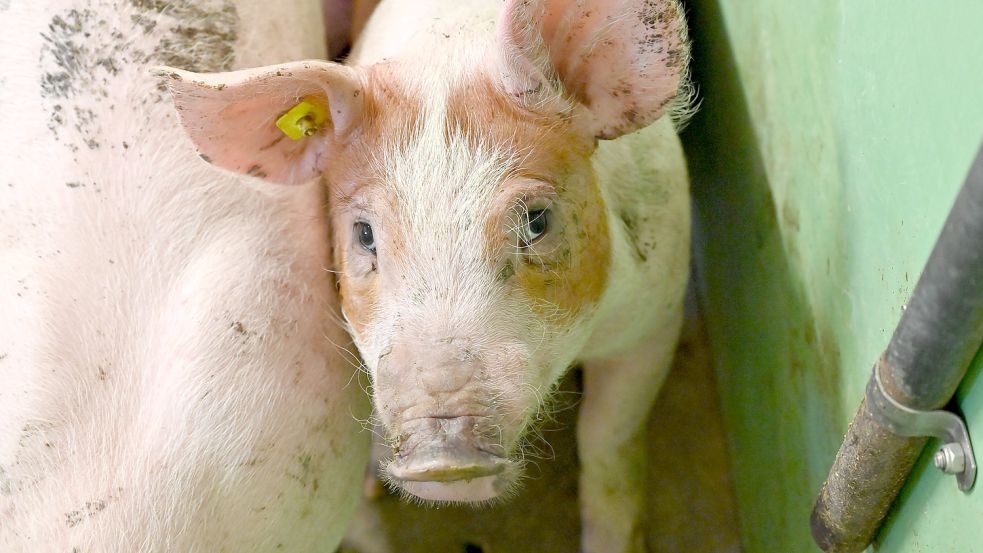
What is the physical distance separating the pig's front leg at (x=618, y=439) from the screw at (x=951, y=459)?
33.2 inches

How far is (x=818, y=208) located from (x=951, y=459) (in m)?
0.46

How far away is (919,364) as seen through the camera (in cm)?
74

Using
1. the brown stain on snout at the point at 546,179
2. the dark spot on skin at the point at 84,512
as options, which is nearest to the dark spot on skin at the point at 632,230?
the brown stain on snout at the point at 546,179

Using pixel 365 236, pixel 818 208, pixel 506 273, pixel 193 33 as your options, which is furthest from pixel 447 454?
pixel 193 33

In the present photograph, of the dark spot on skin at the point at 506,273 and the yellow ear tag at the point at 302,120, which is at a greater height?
the yellow ear tag at the point at 302,120

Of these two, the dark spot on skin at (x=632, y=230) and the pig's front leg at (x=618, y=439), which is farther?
the pig's front leg at (x=618, y=439)

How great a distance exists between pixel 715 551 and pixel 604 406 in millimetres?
446

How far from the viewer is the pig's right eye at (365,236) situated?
115cm

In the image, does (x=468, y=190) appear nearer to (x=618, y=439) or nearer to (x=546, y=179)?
(x=546, y=179)

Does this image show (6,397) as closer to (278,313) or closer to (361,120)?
(278,313)

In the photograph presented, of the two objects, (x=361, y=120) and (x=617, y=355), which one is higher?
(x=361, y=120)

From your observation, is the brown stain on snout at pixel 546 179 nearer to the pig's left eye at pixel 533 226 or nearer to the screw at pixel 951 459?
the pig's left eye at pixel 533 226

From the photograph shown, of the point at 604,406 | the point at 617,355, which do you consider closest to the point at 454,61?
the point at 617,355

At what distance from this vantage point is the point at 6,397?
3.69 ft
